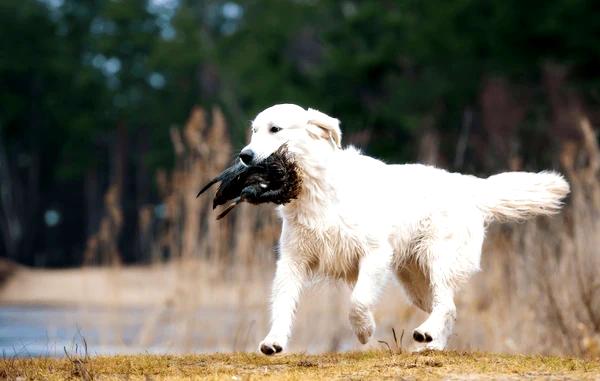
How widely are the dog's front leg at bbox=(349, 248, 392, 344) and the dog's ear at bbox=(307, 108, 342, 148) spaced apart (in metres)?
0.71

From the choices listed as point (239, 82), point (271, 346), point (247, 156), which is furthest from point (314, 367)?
point (239, 82)

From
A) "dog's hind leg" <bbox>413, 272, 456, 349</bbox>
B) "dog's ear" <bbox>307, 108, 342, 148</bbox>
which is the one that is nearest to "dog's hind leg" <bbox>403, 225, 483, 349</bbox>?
"dog's hind leg" <bbox>413, 272, 456, 349</bbox>

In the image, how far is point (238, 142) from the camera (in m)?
31.3

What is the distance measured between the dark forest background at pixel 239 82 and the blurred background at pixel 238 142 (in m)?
0.08

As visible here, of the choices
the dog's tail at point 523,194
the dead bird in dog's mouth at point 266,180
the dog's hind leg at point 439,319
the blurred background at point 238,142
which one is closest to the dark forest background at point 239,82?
the blurred background at point 238,142

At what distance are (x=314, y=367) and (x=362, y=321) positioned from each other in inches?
19.6

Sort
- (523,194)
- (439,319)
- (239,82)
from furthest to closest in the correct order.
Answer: (239,82) → (523,194) → (439,319)

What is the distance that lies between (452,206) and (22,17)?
3645cm

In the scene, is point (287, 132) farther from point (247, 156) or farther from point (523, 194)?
point (523, 194)

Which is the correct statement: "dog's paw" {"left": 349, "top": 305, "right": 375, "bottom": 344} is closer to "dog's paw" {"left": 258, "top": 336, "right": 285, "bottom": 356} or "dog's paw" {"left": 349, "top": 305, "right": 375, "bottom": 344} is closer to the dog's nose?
"dog's paw" {"left": 258, "top": 336, "right": 285, "bottom": 356}

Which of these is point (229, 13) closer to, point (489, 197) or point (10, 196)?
point (10, 196)

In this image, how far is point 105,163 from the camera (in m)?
41.5

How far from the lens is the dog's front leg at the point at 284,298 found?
5.39 metres

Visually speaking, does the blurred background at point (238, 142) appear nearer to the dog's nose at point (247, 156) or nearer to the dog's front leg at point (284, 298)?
the dog's front leg at point (284, 298)
